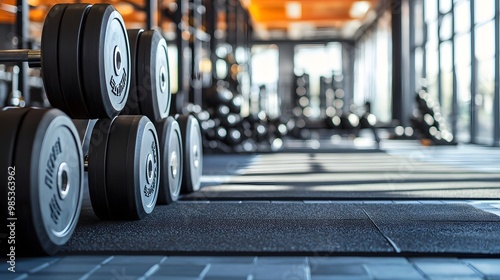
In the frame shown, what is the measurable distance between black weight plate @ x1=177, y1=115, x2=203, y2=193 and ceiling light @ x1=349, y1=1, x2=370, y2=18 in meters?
8.60

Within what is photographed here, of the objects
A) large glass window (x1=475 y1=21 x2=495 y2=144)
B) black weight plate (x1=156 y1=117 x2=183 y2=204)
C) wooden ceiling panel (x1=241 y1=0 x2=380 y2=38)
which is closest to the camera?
black weight plate (x1=156 y1=117 x2=183 y2=204)

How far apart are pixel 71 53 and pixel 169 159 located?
24.6 inches

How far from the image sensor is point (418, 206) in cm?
197

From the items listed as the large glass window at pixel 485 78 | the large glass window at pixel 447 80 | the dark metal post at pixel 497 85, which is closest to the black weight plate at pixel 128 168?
the dark metal post at pixel 497 85

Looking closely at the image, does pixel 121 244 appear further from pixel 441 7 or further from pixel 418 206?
pixel 441 7

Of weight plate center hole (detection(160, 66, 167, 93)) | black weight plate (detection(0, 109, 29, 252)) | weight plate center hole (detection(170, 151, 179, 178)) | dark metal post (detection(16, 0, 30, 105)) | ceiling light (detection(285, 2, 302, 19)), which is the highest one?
ceiling light (detection(285, 2, 302, 19))

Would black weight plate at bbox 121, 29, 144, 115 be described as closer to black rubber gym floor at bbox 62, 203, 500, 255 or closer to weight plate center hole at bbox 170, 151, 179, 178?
weight plate center hole at bbox 170, 151, 179, 178

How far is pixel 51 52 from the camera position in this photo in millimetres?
1470

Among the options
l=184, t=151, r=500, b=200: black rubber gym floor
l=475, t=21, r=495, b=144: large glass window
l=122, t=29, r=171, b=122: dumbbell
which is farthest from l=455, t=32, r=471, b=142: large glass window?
l=122, t=29, r=171, b=122: dumbbell

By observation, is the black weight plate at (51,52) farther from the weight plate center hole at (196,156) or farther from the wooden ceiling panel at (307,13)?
the wooden ceiling panel at (307,13)

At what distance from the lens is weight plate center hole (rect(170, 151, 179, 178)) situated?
80.8 inches

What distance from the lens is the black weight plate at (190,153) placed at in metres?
2.30

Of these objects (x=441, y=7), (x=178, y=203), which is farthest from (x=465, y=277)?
(x=441, y=7)

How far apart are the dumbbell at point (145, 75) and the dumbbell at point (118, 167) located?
1.00ft
